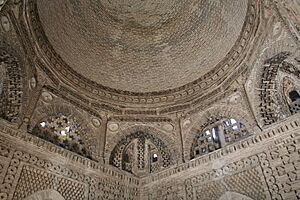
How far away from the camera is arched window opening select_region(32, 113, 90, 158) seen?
7.37 metres

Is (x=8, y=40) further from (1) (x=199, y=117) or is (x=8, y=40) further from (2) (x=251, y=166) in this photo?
(2) (x=251, y=166)

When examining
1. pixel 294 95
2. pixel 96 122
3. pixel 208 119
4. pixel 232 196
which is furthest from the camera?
pixel 96 122

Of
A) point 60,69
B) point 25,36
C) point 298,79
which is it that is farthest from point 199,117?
point 25,36

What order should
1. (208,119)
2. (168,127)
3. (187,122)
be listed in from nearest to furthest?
1. (208,119)
2. (187,122)
3. (168,127)

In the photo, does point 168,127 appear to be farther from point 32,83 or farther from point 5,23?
point 5,23

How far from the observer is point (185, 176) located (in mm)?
7641

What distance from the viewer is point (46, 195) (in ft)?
21.5

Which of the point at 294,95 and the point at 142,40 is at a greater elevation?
the point at 142,40

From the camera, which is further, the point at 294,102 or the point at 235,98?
the point at 235,98

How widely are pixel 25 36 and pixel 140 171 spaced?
15.2 feet

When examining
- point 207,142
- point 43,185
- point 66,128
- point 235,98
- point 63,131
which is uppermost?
point 235,98

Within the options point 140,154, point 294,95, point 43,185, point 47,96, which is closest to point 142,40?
point 47,96

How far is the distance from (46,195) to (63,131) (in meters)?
1.81

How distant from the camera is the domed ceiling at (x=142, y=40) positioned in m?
8.34
